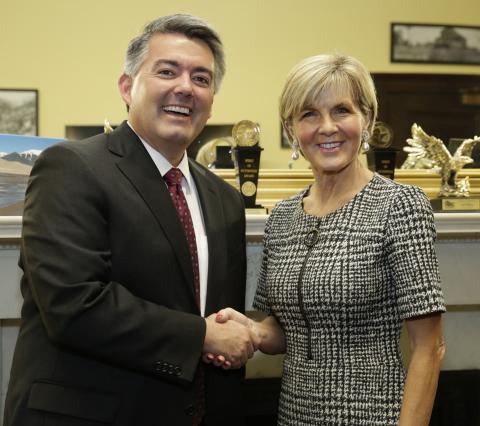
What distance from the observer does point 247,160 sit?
305 centimetres

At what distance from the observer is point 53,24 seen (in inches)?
255

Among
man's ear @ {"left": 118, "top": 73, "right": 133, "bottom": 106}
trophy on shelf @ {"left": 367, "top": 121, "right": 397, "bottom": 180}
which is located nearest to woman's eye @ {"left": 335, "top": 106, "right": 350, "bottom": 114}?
man's ear @ {"left": 118, "top": 73, "right": 133, "bottom": 106}

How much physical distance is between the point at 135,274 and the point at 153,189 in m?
0.25

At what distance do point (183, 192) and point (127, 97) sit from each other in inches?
14.0

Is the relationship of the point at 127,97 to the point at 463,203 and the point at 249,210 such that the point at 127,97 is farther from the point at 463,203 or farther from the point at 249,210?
the point at 463,203

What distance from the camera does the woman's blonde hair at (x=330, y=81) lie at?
202cm

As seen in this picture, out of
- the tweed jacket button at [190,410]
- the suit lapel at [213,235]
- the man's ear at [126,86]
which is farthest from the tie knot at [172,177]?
the tweed jacket button at [190,410]

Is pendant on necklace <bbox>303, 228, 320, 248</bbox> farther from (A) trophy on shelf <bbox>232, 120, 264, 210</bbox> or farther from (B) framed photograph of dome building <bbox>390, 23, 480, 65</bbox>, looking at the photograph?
(B) framed photograph of dome building <bbox>390, 23, 480, 65</bbox>

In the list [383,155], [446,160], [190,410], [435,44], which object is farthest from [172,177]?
[435,44]

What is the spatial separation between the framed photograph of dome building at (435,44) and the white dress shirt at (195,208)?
5126 millimetres

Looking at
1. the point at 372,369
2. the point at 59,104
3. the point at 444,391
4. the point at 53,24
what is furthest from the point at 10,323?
the point at 53,24

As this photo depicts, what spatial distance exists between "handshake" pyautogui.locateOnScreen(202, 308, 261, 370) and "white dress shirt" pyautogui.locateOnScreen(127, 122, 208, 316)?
0.09 m

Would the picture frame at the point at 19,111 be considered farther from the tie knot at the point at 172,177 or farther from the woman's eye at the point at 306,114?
the woman's eye at the point at 306,114

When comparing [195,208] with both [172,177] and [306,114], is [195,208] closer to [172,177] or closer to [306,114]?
[172,177]
